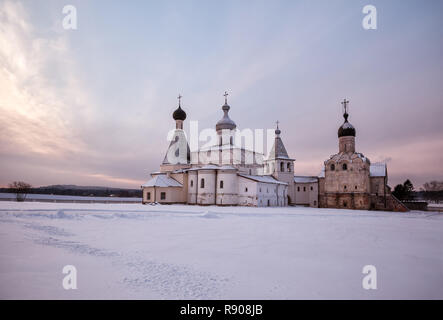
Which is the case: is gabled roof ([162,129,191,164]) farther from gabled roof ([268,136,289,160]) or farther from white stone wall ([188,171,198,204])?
gabled roof ([268,136,289,160])

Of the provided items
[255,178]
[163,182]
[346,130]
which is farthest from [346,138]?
[163,182]

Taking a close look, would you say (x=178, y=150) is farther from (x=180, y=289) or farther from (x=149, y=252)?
(x=180, y=289)

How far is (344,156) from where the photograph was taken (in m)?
41.4

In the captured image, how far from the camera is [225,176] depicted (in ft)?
118

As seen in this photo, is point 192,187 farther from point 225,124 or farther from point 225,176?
point 225,124

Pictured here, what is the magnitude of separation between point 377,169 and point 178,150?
31.2 metres

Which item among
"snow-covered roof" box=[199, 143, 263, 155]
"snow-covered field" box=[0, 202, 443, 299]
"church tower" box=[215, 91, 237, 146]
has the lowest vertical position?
"snow-covered field" box=[0, 202, 443, 299]

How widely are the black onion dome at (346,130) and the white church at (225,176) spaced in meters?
8.73

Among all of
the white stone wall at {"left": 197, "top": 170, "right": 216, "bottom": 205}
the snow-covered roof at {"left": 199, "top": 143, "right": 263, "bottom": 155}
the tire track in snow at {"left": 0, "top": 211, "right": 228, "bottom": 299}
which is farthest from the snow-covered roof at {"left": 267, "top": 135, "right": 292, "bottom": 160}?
the tire track in snow at {"left": 0, "top": 211, "right": 228, "bottom": 299}

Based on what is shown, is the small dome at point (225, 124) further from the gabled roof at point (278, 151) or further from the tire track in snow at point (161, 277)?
the tire track in snow at point (161, 277)

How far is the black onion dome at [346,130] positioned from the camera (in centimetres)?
4216

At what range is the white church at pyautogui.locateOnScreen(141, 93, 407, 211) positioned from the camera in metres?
36.1
